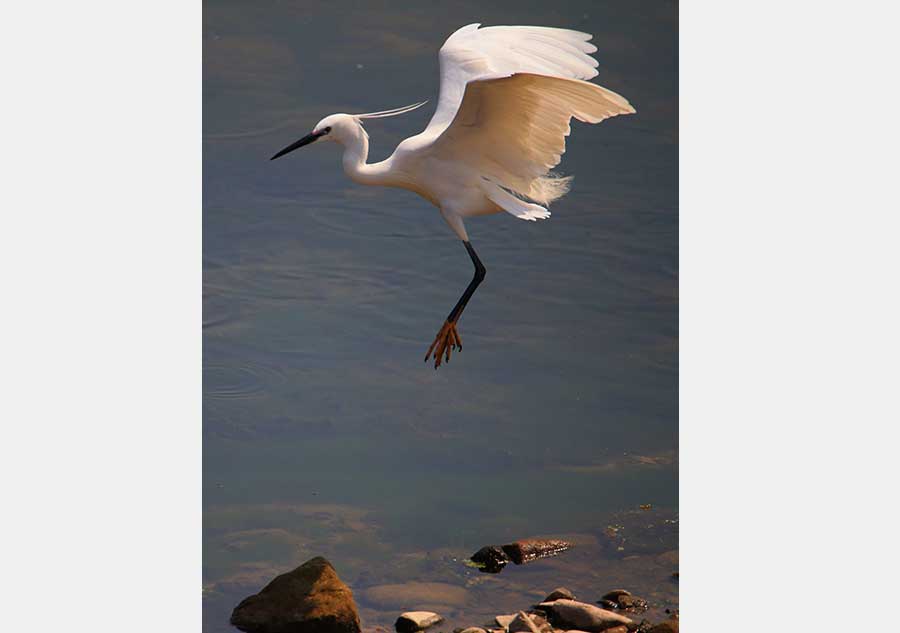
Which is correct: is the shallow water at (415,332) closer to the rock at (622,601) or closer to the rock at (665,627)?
the rock at (622,601)

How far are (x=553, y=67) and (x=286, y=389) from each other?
1.57 meters

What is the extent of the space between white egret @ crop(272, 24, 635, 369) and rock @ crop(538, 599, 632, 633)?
0.87 metres

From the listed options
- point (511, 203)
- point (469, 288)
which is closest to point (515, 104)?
point (511, 203)

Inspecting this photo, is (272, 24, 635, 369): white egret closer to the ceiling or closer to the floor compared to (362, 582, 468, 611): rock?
closer to the ceiling

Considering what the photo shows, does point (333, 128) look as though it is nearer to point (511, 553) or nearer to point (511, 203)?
point (511, 203)

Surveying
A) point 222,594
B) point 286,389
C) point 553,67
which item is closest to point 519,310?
point 286,389

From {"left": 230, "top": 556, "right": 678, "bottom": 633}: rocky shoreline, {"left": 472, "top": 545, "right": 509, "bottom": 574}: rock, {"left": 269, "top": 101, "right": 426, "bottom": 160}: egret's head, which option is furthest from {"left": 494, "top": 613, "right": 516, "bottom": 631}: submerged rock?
{"left": 269, "top": 101, "right": 426, "bottom": 160}: egret's head

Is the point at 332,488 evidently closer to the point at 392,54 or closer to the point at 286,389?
the point at 286,389

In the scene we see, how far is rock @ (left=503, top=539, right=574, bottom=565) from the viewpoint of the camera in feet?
13.2

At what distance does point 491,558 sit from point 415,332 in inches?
38.2

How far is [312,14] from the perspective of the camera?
467cm

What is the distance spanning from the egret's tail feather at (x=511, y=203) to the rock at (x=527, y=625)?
3.82ft

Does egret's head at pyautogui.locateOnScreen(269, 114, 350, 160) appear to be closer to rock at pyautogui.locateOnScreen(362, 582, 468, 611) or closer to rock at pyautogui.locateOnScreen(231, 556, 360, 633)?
rock at pyautogui.locateOnScreen(231, 556, 360, 633)

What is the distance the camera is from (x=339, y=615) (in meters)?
3.59
